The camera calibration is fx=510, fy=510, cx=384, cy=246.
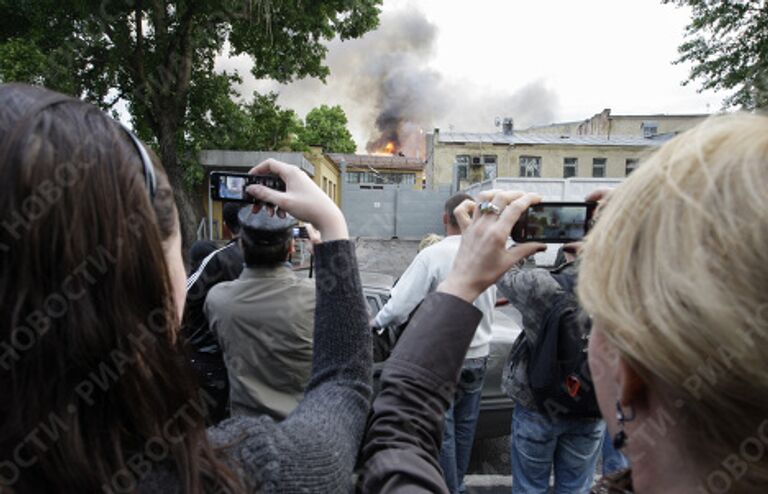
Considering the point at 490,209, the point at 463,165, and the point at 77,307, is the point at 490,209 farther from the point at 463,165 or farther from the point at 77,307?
the point at 463,165

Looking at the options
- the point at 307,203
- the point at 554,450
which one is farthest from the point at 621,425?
the point at 554,450

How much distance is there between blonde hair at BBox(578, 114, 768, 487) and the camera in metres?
0.67

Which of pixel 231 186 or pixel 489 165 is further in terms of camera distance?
pixel 489 165

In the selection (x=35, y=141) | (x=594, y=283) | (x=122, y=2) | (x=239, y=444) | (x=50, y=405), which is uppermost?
(x=122, y=2)

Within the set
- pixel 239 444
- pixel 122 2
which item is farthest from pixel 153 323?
pixel 122 2

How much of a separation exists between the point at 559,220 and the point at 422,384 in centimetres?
83

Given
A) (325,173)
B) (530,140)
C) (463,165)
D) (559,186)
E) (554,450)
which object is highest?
(530,140)

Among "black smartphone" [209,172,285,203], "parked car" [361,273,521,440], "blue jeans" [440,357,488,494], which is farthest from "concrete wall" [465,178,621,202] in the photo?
"black smartphone" [209,172,285,203]

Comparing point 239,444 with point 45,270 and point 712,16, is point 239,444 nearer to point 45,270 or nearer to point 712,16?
point 45,270

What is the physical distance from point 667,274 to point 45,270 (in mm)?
878

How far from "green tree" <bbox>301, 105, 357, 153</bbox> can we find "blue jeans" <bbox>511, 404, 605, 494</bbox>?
46.2m

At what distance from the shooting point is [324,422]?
1032 mm

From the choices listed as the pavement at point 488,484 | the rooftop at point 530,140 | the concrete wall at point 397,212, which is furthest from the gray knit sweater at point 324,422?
the rooftop at point 530,140

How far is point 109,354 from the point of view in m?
0.76
